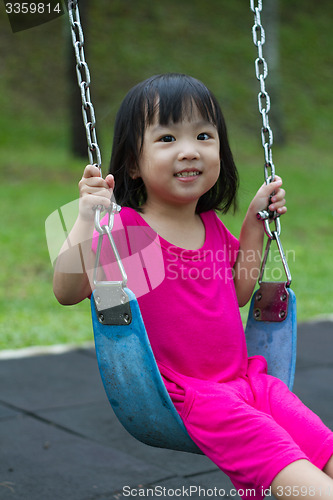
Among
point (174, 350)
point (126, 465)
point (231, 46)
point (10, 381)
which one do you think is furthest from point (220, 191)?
point (231, 46)

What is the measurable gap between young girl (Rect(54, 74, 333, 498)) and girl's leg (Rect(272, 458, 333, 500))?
3cm

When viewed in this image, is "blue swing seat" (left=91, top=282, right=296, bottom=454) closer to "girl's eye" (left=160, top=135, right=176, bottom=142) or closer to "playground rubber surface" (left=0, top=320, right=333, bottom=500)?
"girl's eye" (left=160, top=135, right=176, bottom=142)

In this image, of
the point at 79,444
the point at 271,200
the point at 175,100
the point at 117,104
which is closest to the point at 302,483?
the point at 271,200

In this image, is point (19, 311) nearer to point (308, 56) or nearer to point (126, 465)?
point (126, 465)

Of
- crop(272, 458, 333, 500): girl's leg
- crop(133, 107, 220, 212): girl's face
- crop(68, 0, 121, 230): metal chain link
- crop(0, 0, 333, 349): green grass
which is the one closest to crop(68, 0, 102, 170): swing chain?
crop(68, 0, 121, 230): metal chain link

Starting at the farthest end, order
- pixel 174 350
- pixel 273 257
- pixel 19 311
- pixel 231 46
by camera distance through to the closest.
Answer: pixel 231 46 < pixel 273 257 < pixel 19 311 < pixel 174 350

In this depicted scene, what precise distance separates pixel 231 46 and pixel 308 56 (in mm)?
2173

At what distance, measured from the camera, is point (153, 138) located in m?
2.11

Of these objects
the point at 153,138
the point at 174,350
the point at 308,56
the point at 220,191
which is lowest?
the point at 174,350

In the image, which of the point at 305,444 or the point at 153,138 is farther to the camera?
the point at 153,138

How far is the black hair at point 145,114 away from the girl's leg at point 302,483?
3.09ft

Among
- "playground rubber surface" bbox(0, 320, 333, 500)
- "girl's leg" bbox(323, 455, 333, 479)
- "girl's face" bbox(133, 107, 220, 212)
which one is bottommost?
"playground rubber surface" bbox(0, 320, 333, 500)

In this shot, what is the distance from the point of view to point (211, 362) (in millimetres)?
2105

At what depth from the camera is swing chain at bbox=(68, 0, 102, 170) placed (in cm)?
191
